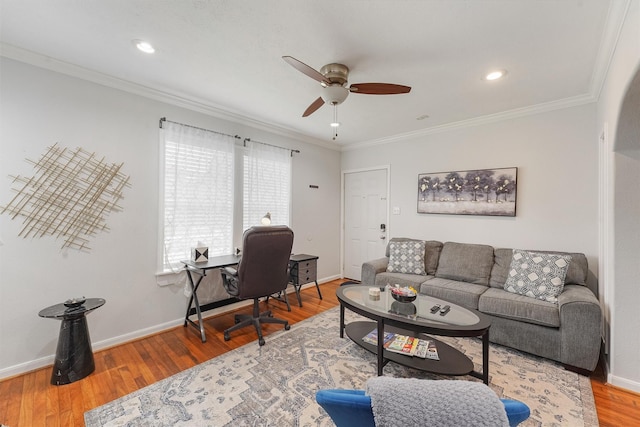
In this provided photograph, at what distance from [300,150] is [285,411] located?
3.55m

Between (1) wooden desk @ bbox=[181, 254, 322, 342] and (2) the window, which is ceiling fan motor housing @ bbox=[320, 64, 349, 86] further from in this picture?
(1) wooden desk @ bbox=[181, 254, 322, 342]

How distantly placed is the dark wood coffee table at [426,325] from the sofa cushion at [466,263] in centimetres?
107

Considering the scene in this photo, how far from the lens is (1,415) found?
1.73m

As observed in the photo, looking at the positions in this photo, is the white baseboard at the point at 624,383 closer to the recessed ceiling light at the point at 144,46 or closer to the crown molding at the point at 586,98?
the crown molding at the point at 586,98

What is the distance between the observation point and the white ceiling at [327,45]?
1.67 m

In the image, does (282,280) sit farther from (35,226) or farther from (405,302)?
(35,226)

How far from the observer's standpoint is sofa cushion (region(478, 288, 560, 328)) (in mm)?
2322

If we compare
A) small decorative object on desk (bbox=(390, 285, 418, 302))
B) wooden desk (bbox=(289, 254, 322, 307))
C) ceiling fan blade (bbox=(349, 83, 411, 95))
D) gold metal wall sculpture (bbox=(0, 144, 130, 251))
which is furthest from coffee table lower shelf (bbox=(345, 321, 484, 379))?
gold metal wall sculpture (bbox=(0, 144, 130, 251))

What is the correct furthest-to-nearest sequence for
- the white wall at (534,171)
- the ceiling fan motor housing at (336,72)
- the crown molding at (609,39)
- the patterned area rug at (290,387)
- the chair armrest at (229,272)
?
1. the white wall at (534,171)
2. the chair armrest at (229,272)
3. the ceiling fan motor housing at (336,72)
4. the patterned area rug at (290,387)
5. the crown molding at (609,39)

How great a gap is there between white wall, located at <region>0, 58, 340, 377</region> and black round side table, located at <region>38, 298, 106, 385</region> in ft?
0.98

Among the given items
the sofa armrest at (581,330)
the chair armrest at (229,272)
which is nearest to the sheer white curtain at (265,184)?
the chair armrest at (229,272)

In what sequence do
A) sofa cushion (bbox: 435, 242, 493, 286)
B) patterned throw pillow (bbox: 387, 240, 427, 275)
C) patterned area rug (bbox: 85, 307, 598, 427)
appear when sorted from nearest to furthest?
patterned area rug (bbox: 85, 307, 598, 427) → sofa cushion (bbox: 435, 242, 493, 286) → patterned throw pillow (bbox: 387, 240, 427, 275)

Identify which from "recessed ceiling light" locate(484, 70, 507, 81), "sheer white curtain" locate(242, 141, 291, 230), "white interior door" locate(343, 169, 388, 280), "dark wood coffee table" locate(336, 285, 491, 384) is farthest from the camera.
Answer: "white interior door" locate(343, 169, 388, 280)

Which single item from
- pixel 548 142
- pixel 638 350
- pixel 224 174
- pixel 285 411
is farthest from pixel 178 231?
pixel 548 142
